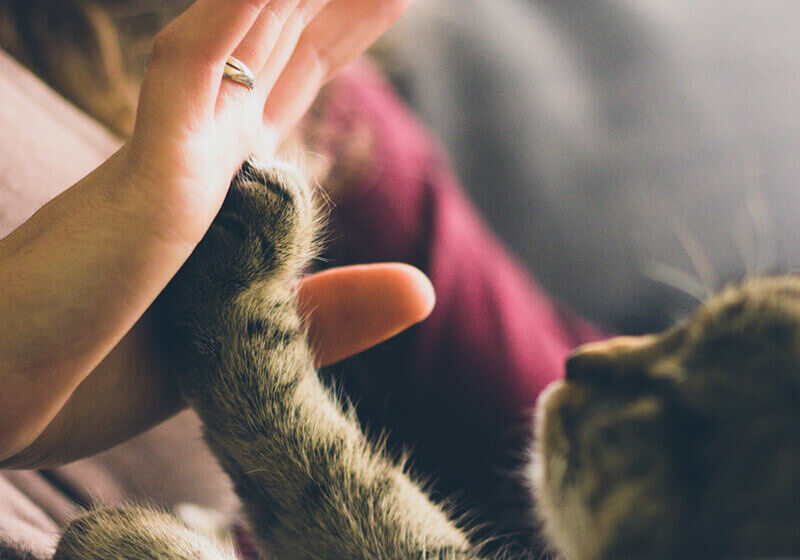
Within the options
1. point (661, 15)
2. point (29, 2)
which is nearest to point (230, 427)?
point (29, 2)

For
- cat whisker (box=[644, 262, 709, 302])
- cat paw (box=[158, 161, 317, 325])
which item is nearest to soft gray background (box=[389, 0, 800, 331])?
cat whisker (box=[644, 262, 709, 302])

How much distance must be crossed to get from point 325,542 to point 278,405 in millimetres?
77

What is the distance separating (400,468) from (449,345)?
221mm

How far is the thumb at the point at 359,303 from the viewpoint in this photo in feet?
1.38

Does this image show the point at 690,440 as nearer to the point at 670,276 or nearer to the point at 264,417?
the point at 264,417

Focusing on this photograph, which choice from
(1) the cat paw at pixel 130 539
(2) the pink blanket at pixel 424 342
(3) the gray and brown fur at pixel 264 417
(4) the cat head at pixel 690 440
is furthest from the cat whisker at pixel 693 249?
(1) the cat paw at pixel 130 539

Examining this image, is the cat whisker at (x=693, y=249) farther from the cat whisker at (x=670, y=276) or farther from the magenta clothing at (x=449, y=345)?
the magenta clothing at (x=449, y=345)

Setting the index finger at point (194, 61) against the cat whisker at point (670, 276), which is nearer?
the index finger at point (194, 61)

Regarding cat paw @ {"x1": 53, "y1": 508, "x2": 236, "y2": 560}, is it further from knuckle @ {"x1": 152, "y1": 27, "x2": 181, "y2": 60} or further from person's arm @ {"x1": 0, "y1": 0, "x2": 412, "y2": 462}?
knuckle @ {"x1": 152, "y1": 27, "x2": 181, "y2": 60}

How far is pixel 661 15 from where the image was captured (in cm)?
70

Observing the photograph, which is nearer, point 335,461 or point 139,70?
point 335,461

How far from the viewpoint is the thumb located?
0.42 metres

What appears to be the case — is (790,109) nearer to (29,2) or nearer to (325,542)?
(325,542)

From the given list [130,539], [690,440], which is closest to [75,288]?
[130,539]
